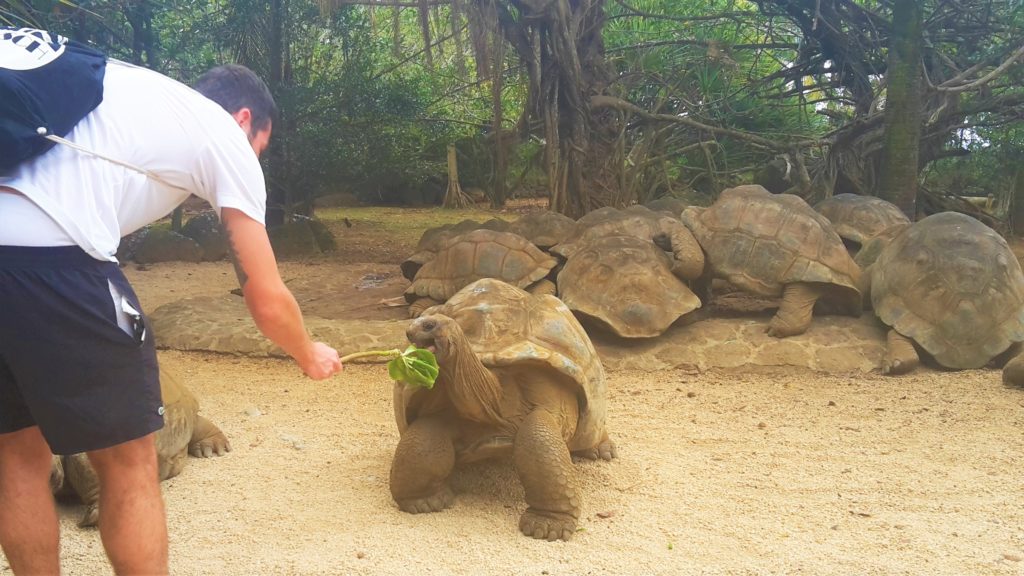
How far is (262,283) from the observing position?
1835 mm

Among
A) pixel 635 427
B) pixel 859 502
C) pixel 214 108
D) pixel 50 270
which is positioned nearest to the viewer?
pixel 50 270

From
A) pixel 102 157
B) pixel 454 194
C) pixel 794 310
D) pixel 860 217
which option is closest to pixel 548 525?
pixel 102 157

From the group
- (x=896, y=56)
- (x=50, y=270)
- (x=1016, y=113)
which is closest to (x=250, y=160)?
(x=50, y=270)

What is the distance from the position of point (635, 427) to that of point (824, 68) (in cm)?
690

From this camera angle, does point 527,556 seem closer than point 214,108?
No

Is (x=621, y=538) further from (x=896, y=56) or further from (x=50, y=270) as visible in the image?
(x=896, y=56)

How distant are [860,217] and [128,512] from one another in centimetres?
575

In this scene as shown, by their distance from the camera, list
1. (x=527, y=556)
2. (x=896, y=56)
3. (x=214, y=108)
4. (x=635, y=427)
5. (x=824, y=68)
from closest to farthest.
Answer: (x=214, y=108) < (x=527, y=556) < (x=635, y=427) < (x=896, y=56) < (x=824, y=68)

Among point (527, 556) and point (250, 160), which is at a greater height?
point (250, 160)

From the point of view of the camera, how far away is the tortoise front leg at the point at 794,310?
5.28 m

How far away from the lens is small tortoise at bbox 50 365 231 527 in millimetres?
2965

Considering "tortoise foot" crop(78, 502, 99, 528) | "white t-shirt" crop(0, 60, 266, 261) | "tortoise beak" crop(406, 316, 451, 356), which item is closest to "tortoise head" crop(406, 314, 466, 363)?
"tortoise beak" crop(406, 316, 451, 356)

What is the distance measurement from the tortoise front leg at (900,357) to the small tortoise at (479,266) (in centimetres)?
213

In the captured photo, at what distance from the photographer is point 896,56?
6922 mm
